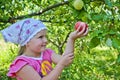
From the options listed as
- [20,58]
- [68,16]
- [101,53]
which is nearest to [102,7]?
[20,58]

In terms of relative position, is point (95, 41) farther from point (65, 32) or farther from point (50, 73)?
point (65, 32)

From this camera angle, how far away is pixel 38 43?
233 cm

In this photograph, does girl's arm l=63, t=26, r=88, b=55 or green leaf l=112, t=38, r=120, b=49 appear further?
girl's arm l=63, t=26, r=88, b=55

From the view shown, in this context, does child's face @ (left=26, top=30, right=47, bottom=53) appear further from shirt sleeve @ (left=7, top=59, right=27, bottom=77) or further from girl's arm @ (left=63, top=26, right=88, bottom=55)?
girl's arm @ (left=63, top=26, right=88, bottom=55)

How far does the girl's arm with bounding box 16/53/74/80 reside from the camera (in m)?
2.18

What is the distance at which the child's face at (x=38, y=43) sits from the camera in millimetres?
2331

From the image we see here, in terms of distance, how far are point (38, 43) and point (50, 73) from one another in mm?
222

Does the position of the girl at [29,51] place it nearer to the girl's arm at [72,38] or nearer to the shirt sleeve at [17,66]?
the shirt sleeve at [17,66]

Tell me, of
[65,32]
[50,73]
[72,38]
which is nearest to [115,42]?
[72,38]

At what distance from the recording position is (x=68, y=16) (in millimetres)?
4094

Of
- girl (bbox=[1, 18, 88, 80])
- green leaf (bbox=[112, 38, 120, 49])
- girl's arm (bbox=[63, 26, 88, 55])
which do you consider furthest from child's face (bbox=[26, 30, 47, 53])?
green leaf (bbox=[112, 38, 120, 49])

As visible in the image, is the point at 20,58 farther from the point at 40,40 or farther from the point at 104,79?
the point at 104,79

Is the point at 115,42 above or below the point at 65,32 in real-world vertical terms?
above

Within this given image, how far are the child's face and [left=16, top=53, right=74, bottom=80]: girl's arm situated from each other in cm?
12
